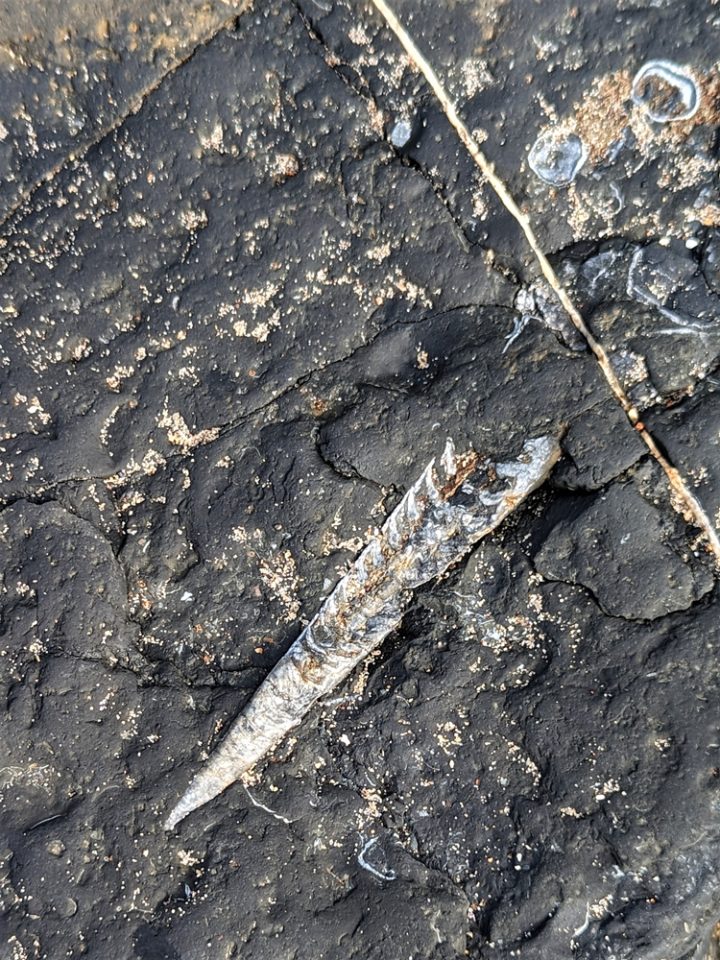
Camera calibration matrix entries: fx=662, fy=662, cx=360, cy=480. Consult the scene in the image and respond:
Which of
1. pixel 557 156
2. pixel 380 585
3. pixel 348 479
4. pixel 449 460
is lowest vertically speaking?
pixel 380 585

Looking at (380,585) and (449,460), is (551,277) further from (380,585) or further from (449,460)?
(380,585)

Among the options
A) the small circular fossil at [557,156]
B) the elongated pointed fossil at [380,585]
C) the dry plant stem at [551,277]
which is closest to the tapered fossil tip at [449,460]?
the elongated pointed fossil at [380,585]

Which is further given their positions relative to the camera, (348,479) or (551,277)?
(348,479)

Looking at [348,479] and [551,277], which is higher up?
[551,277]

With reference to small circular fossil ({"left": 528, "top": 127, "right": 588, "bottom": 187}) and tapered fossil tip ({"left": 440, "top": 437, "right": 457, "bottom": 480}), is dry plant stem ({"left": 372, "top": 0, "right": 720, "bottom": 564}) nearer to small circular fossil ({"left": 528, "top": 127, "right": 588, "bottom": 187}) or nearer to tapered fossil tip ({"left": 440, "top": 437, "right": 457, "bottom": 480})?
small circular fossil ({"left": 528, "top": 127, "right": 588, "bottom": 187})

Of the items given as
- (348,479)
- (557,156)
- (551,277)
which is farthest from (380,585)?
(557,156)
